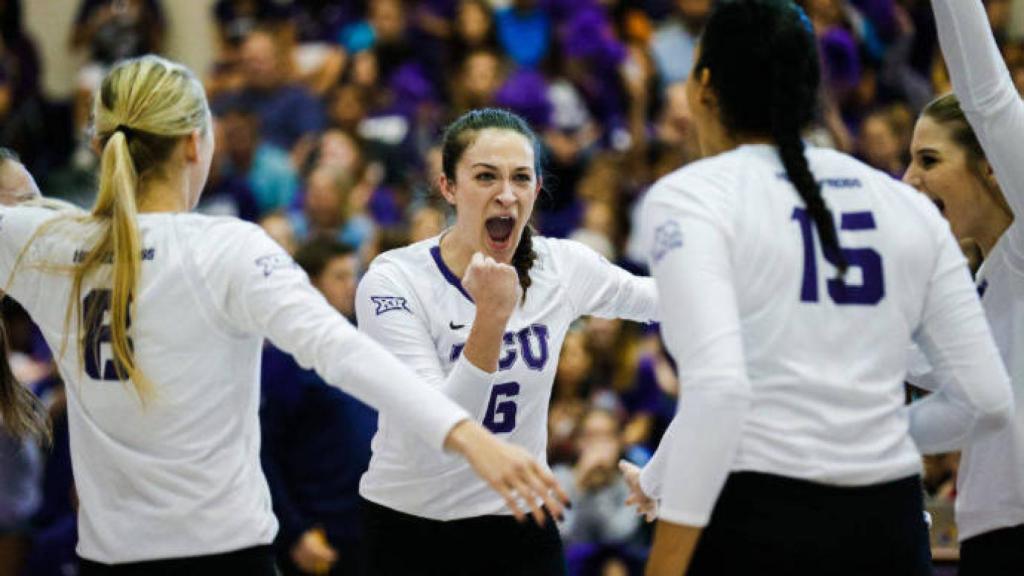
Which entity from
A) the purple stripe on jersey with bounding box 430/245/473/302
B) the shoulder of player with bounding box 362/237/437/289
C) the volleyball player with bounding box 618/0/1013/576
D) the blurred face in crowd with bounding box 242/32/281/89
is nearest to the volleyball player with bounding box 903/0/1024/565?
the volleyball player with bounding box 618/0/1013/576

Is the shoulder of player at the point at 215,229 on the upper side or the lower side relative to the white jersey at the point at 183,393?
upper

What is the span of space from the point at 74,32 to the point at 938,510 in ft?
34.1

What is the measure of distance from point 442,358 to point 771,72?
1.61 m

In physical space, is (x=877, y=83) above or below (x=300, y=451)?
above

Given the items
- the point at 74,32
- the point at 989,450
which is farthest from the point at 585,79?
the point at 989,450

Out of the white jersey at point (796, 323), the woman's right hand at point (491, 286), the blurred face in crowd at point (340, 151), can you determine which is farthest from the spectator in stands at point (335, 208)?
the white jersey at point (796, 323)

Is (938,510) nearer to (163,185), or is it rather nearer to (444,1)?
(163,185)

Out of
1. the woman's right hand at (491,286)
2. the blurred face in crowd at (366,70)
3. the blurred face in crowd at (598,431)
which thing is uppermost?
the woman's right hand at (491,286)

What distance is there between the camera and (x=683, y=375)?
10.8 feet

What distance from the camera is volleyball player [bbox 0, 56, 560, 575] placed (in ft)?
11.7

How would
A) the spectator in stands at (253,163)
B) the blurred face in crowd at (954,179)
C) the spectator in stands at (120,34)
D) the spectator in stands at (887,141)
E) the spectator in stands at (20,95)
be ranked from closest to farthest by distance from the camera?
the blurred face in crowd at (954,179), the spectator in stands at (887,141), the spectator in stands at (253,163), the spectator in stands at (20,95), the spectator in stands at (120,34)

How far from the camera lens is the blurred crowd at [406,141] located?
299 inches

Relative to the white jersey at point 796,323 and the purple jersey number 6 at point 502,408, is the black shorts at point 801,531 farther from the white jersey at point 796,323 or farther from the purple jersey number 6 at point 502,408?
the purple jersey number 6 at point 502,408

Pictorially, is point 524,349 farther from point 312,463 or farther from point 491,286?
point 312,463
